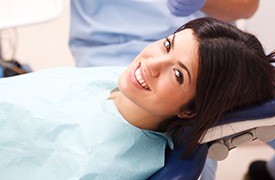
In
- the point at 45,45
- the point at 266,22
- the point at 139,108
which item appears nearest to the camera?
the point at 139,108

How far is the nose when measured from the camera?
903mm

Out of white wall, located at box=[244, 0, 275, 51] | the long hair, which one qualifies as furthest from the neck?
white wall, located at box=[244, 0, 275, 51]

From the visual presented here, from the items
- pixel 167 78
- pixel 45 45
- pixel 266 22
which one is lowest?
pixel 45 45

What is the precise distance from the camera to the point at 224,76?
2.85ft

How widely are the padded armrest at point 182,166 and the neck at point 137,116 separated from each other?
91 millimetres

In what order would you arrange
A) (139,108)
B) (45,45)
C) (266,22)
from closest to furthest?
(139,108)
(266,22)
(45,45)

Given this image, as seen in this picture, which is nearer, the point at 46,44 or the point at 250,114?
the point at 250,114

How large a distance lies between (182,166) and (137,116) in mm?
179

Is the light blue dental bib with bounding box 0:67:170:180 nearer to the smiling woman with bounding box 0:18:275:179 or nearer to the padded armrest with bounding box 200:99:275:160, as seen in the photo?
the smiling woman with bounding box 0:18:275:179

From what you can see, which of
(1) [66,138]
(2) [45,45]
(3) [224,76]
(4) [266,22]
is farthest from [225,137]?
(2) [45,45]

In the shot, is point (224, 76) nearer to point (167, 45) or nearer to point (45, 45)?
point (167, 45)

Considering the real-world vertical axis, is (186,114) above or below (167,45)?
below

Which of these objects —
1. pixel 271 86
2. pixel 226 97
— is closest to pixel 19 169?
pixel 226 97

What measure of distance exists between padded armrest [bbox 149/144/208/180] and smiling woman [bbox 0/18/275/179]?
0.02 m
